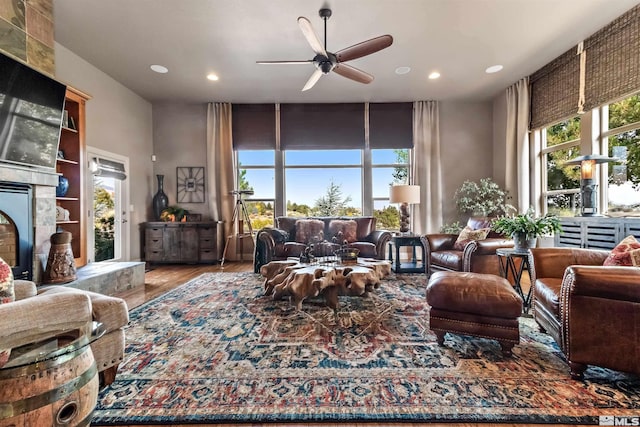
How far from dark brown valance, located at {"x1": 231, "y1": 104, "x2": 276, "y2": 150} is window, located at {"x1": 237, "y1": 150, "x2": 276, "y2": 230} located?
0.29m

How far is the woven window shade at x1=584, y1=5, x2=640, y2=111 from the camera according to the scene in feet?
9.96

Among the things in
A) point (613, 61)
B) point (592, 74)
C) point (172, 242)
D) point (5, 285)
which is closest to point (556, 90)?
point (592, 74)

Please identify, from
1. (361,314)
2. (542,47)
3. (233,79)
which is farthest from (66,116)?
(542,47)

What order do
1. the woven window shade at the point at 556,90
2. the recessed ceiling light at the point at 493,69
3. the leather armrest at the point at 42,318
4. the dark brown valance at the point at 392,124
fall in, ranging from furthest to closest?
the dark brown valance at the point at 392,124 → the recessed ceiling light at the point at 493,69 → the woven window shade at the point at 556,90 → the leather armrest at the point at 42,318

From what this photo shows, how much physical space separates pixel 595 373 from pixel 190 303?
3224 mm

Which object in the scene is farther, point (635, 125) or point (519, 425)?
point (635, 125)

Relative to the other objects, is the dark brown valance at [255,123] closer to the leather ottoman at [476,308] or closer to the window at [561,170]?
the leather ottoman at [476,308]

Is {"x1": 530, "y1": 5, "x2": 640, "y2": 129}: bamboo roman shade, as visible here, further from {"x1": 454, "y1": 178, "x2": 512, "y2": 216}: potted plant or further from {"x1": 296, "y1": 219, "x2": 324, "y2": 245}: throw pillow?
{"x1": 296, "y1": 219, "x2": 324, "y2": 245}: throw pillow

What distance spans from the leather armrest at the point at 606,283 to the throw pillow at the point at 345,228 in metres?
3.05

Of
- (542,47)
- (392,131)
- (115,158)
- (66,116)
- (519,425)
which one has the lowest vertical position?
(519,425)

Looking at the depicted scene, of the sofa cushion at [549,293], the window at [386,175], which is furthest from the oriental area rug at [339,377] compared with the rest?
the window at [386,175]

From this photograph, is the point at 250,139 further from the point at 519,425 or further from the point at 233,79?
the point at 519,425

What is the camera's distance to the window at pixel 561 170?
13.3ft

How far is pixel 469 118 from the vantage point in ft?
18.4
